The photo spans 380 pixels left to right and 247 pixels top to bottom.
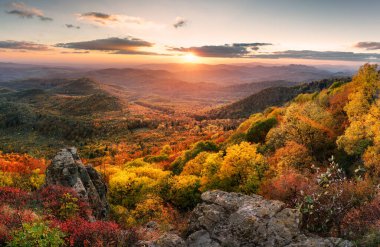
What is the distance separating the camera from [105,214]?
129ft

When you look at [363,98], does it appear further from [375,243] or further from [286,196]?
[375,243]

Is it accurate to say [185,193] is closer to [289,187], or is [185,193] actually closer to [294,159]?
[294,159]

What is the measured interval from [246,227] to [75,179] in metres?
21.0

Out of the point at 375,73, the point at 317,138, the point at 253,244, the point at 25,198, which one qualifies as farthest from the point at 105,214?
the point at 375,73

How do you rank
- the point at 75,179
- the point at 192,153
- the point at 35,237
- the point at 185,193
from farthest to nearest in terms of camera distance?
the point at 192,153
the point at 185,193
the point at 75,179
the point at 35,237

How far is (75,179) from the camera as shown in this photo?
119 feet

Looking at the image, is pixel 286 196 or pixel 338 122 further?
pixel 338 122

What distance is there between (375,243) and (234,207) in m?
11.7

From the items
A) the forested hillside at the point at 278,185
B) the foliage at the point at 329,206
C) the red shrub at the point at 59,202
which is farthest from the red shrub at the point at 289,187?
the red shrub at the point at 59,202

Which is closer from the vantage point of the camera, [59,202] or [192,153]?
[59,202]

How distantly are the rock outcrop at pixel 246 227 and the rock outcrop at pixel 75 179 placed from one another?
1354 centimetres

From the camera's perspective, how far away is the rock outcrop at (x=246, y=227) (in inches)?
938

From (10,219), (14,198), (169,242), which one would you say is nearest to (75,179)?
(14,198)

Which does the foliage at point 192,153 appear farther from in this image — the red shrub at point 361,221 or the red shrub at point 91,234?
the red shrub at point 91,234
